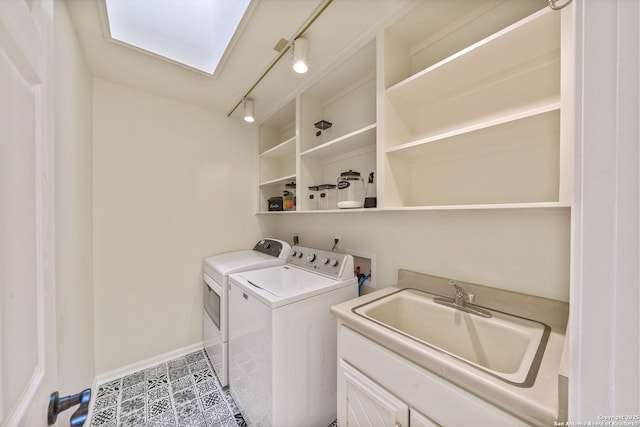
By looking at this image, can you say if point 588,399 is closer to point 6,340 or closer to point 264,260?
point 6,340

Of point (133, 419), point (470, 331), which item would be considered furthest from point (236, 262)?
point (470, 331)

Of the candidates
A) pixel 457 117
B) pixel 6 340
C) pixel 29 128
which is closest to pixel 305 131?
pixel 457 117

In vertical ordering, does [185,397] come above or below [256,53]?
below

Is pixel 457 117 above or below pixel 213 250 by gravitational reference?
above

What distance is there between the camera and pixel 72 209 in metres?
1.19

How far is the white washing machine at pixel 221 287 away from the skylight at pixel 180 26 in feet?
5.09

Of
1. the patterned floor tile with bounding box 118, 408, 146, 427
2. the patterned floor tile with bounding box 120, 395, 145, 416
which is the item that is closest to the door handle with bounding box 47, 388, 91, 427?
the patterned floor tile with bounding box 118, 408, 146, 427

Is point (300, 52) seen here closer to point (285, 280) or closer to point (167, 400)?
point (285, 280)

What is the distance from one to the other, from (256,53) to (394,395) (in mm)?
2038

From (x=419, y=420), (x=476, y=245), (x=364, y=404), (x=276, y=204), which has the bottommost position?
(x=364, y=404)

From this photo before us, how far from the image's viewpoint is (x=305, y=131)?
194 cm


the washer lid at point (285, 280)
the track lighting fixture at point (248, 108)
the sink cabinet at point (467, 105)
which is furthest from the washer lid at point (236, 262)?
the track lighting fixture at point (248, 108)

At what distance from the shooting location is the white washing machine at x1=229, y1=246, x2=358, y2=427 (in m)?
1.22

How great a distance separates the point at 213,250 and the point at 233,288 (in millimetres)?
879
